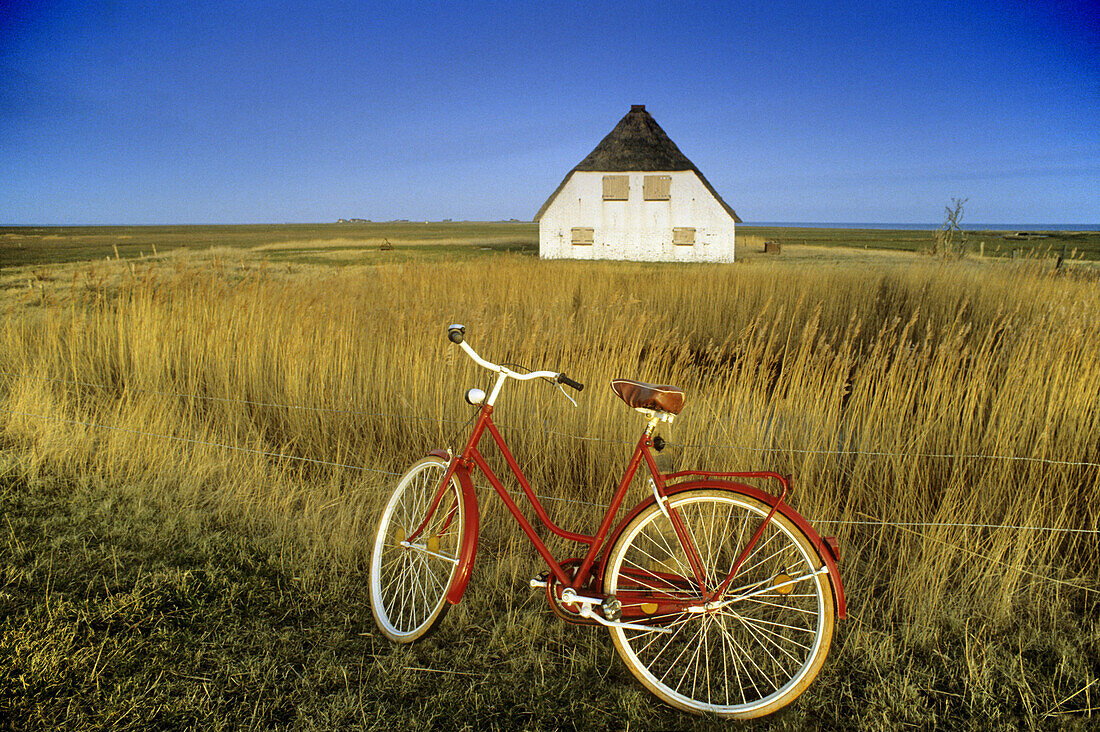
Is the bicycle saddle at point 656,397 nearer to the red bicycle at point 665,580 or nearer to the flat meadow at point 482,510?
the red bicycle at point 665,580

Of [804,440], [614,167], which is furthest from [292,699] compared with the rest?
[614,167]

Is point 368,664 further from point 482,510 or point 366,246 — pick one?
point 366,246

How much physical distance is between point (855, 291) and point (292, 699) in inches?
369

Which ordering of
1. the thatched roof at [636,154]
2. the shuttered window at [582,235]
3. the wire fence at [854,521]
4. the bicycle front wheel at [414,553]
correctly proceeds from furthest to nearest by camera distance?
the shuttered window at [582,235]
the thatched roof at [636,154]
the wire fence at [854,521]
the bicycle front wheel at [414,553]

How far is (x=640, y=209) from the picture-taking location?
2336 cm

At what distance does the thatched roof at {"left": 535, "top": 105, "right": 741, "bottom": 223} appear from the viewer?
23.0 m

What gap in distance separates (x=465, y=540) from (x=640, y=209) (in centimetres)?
2224

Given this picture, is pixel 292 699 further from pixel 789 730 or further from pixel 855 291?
pixel 855 291

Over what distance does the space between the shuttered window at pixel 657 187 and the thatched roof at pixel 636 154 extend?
30cm

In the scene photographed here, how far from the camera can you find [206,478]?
4180 mm

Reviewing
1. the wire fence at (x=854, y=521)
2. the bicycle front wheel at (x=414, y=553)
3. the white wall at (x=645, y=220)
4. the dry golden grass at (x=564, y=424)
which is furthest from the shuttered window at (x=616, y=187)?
the bicycle front wheel at (x=414, y=553)

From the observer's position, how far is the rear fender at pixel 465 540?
7.48 feet

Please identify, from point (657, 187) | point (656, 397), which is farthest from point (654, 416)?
point (657, 187)

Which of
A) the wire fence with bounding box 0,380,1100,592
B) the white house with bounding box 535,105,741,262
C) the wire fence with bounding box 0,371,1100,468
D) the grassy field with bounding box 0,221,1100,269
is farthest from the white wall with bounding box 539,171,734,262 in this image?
the wire fence with bounding box 0,380,1100,592
